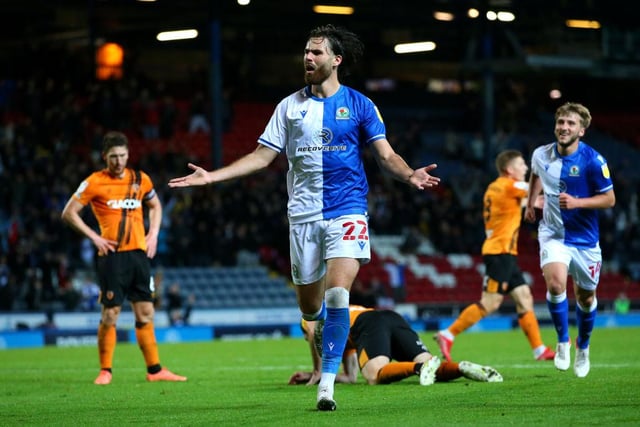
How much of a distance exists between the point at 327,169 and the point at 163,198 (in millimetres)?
20035

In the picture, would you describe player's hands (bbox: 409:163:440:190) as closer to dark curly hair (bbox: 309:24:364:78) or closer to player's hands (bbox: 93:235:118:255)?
dark curly hair (bbox: 309:24:364:78)

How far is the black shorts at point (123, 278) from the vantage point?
11.7m

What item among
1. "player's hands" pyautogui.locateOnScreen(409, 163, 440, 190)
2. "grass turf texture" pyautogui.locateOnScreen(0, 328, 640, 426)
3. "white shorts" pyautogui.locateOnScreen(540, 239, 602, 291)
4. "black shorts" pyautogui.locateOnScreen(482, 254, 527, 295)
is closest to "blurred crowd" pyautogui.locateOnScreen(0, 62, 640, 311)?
"grass turf texture" pyautogui.locateOnScreen(0, 328, 640, 426)

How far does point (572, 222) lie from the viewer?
10.9 metres

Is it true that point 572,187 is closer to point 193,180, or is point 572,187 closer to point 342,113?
point 342,113

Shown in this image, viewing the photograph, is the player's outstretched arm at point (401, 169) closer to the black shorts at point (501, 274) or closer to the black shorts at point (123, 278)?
the black shorts at point (123, 278)

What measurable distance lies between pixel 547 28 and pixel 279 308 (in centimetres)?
1408

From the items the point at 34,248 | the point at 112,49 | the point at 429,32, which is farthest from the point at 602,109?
the point at 34,248

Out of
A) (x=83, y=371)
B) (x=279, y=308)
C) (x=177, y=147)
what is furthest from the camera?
(x=177, y=147)

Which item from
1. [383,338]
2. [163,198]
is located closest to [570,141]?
[383,338]

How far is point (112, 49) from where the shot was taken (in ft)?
124

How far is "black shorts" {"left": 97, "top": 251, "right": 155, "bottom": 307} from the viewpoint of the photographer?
11734 millimetres

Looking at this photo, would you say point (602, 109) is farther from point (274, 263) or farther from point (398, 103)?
point (274, 263)

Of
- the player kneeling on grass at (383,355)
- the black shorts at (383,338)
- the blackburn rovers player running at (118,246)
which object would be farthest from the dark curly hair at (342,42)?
the blackburn rovers player running at (118,246)
